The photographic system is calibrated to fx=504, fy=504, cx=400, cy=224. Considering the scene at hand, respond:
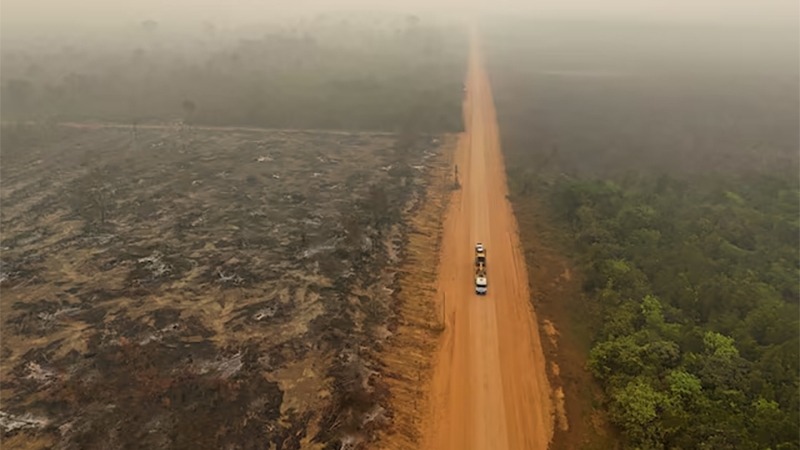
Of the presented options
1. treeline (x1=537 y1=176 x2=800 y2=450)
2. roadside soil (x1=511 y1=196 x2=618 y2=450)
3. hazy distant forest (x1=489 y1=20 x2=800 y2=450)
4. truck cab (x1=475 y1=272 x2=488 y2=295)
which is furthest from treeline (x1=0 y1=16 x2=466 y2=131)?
truck cab (x1=475 y1=272 x2=488 y2=295)

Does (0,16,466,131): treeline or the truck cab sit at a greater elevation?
(0,16,466,131): treeline

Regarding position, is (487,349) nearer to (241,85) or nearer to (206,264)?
(206,264)

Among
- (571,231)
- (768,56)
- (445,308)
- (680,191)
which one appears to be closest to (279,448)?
(445,308)

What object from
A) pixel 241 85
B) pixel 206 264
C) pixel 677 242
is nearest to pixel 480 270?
pixel 677 242

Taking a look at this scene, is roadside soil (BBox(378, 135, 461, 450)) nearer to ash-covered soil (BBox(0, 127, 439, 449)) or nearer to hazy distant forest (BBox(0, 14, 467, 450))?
hazy distant forest (BBox(0, 14, 467, 450))

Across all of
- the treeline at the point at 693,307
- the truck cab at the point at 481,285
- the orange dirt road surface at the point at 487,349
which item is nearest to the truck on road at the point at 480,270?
the truck cab at the point at 481,285

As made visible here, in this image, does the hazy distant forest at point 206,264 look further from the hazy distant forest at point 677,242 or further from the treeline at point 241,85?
the hazy distant forest at point 677,242
